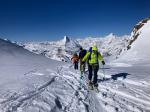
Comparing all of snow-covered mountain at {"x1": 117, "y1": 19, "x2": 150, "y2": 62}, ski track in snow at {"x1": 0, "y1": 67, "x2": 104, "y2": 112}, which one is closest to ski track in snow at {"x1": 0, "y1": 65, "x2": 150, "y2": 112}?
ski track in snow at {"x1": 0, "y1": 67, "x2": 104, "y2": 112}

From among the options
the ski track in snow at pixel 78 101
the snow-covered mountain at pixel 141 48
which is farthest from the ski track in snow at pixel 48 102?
the snow-covered mountain at pixel 141 48

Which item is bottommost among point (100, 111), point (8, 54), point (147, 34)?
point (100, 111)

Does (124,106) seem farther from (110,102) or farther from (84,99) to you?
(84,99)

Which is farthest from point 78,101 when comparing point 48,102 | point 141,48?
point 141,48

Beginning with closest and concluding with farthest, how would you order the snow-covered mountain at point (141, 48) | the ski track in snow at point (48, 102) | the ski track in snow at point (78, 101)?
the ski track in snow at point (48, 102)
the ski track in snow at point (78, 101)
the snow-covered mountain at point (141, 48)

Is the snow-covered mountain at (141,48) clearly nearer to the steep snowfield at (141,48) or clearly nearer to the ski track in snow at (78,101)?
the steep snowfield at (141,48)

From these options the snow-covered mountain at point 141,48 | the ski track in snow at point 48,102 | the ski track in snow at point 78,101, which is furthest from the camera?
the snow-covered mountain at point 141,48

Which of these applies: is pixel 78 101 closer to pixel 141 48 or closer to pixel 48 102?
pixel 48 102

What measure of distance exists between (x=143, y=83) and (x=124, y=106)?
23.2 ft

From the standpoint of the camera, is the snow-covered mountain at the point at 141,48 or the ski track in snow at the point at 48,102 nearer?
the ski track in snow at the point at 48,102

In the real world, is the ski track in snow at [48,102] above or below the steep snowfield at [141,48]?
below

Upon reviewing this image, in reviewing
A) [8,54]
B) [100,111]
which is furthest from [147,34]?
[100,111]

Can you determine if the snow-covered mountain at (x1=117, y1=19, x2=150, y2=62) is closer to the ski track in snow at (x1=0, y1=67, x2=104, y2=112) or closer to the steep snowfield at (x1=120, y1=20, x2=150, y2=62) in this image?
the steep snowfield at (x1=120, y1=20, x2=150, y2=62)

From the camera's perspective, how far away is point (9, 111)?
869 centimetres
